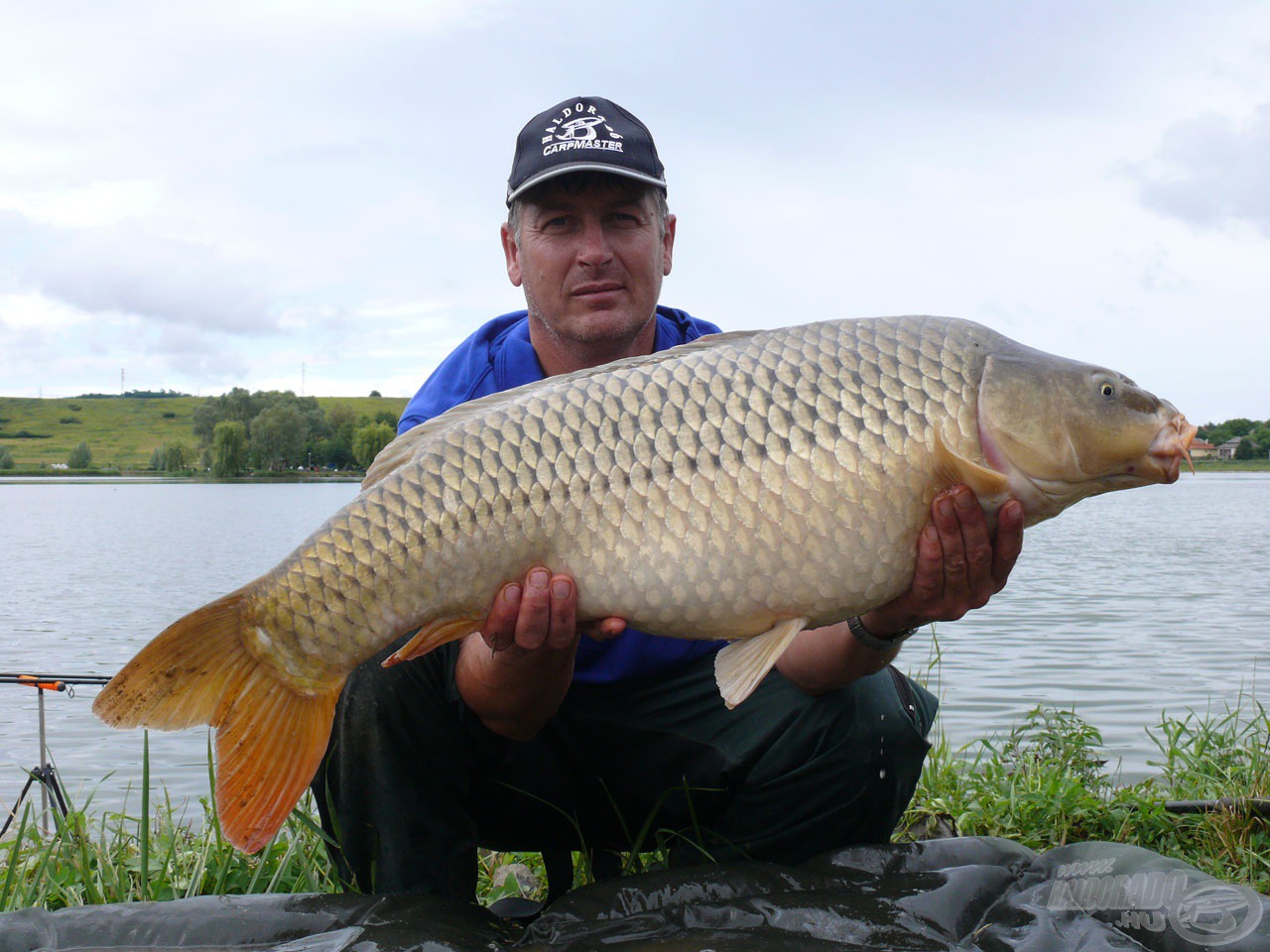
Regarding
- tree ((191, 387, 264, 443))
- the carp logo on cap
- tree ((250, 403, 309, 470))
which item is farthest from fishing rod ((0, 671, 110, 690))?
tree ((191, 387, 264, 443))

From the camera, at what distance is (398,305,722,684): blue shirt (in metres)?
1.99

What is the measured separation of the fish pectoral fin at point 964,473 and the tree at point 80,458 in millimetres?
65761

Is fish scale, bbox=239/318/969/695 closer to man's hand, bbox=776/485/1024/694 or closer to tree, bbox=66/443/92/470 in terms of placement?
man's hand, bbox=776/485/1024/694

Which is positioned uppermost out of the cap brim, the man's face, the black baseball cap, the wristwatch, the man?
the black baseball cap

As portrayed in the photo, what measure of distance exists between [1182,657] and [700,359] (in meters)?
4.98

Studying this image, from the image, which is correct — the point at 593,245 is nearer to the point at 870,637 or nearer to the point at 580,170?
the point at 580,170

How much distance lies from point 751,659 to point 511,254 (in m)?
1.33

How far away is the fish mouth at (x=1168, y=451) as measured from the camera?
149 centimetres

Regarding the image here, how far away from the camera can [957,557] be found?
4.95 feet

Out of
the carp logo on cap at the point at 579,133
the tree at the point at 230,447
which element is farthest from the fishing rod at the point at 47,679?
the tree at the point at 230,447

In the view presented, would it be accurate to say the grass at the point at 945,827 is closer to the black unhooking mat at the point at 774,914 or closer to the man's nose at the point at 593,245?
the black unhooking mat at the point at 774,914

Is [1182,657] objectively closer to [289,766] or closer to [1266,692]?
[1266,692]

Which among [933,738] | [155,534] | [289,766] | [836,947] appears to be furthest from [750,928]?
[155,534]

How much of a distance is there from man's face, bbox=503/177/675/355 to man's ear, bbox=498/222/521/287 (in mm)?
62
